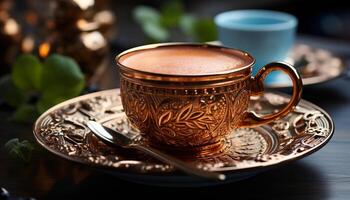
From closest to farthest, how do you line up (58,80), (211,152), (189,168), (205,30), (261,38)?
1. (189,168)
2. (211,152)
3. (58,80)
4. (261,38)
5. (205,30)

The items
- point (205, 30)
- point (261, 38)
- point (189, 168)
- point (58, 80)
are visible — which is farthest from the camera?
point (205, 30)

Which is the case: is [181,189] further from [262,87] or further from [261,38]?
[261,38]

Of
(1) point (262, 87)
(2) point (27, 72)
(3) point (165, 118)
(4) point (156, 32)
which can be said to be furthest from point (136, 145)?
(4) point (156, 32)

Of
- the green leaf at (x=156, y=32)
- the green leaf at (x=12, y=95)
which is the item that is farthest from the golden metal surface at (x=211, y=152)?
the green leaf at (x=156, y=32)

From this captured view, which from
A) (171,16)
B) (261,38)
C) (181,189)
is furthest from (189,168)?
(171,16)

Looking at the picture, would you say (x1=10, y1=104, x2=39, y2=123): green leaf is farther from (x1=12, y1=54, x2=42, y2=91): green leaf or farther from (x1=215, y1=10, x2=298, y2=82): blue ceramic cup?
(x1=215, y1=10, x2=298, y2=82): blue ceramic cup

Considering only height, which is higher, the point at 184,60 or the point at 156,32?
the point at 184,60

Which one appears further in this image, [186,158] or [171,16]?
[171,16]
